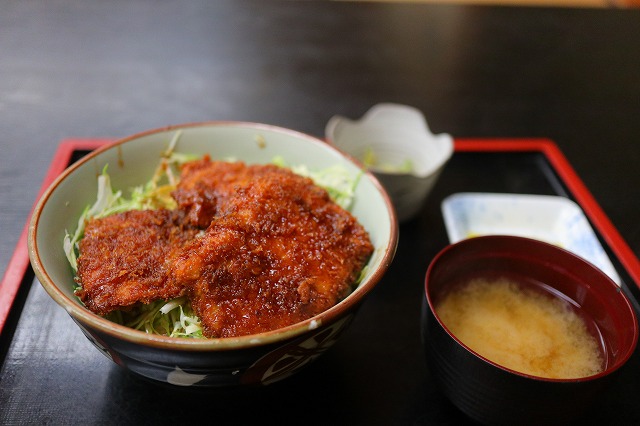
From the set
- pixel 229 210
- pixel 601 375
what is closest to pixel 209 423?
pixel 229 210

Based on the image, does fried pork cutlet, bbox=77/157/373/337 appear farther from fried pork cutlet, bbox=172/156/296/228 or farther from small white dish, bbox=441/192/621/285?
small white dish, bbox=441/192/621/285

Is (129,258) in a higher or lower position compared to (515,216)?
higher

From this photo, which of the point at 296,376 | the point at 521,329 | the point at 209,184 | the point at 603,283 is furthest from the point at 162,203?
the point at 603,283

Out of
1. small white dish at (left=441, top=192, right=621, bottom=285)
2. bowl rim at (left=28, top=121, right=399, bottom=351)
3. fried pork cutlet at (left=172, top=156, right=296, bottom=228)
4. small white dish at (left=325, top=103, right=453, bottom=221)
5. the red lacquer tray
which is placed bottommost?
the red lacquer tray

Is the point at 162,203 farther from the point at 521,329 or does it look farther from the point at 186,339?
the point at 521,329

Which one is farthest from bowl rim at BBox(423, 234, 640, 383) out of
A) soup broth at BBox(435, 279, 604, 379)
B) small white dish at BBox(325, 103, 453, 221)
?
small white dish at BBox(325, 103, 453, 221)

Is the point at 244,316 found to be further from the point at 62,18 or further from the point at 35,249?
the point at 62,18
